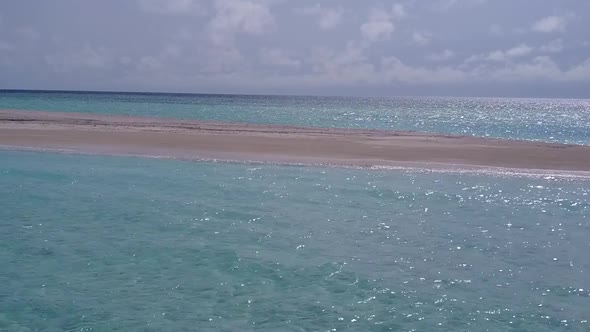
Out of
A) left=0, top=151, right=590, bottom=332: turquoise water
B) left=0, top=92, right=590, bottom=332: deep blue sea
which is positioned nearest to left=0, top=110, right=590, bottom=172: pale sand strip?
left=0, top=92, right=590, bottom=332: deep blue sea

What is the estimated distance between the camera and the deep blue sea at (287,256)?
25.2 feet

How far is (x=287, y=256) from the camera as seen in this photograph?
10.1 metres

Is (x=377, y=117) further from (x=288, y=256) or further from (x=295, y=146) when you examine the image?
(x=288, y=256)

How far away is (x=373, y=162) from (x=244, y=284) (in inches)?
571

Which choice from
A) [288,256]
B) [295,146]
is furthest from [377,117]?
[288,256]

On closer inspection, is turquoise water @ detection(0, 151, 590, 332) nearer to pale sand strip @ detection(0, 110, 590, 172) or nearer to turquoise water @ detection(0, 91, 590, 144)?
pale sand strip @ detection(0, 110, 590, 172)

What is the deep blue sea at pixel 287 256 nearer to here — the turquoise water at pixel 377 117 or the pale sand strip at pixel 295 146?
the pale sand strip at pixel 295 146

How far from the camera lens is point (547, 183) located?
19234mm

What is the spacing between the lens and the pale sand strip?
2375cm

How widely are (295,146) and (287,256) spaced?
1727cm

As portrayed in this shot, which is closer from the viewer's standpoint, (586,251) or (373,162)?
(586,251)

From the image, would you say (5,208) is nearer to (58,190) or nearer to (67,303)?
(58,190)

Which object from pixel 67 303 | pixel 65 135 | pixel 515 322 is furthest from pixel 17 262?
pixel 65 135

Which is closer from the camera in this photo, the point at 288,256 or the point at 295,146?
the point at 288,256
